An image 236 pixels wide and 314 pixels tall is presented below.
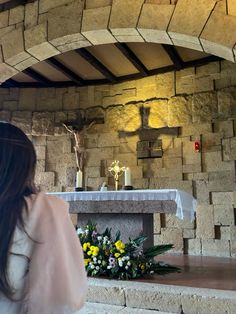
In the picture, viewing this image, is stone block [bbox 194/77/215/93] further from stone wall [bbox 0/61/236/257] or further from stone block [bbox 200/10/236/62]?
stone block [bbox 200/10/236/62]

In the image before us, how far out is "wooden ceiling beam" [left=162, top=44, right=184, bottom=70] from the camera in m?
5.06

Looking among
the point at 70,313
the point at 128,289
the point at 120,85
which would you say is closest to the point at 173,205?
the point at 128,289

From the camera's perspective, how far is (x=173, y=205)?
10.8 feet

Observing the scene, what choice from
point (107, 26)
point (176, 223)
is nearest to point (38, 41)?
point (107, 26)

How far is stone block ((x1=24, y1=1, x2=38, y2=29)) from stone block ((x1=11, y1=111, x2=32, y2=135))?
105 inches

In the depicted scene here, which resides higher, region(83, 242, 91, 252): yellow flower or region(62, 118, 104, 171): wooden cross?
region(62, 118, 104, 171): wooden cross

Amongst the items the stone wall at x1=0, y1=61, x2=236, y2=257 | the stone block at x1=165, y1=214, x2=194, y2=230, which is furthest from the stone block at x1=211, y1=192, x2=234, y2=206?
the stone block at x1=165, y1=214, x2=194, y2=230

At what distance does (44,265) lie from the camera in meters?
0.86

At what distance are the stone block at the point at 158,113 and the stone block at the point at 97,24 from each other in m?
2.30

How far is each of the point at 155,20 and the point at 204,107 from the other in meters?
2.53

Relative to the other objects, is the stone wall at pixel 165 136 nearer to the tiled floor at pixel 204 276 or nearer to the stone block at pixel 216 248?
the stone block at pixel 216 248

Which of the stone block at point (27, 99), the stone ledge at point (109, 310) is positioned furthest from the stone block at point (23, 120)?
the stone ledge at point (109, 310)

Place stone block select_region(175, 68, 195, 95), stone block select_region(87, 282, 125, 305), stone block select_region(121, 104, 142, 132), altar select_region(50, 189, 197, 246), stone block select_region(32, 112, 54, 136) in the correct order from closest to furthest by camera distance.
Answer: stone block select_region(87, 282, 125, 305), altar select_region(50, 189, 197, 246), stone block select_region(175, 68, 195, 95), stone block select_region(121, 104, 142, 132), stone block select_region(32, 112, 54, 136)

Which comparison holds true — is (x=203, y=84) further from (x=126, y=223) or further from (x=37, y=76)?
(x=126, y=223)
